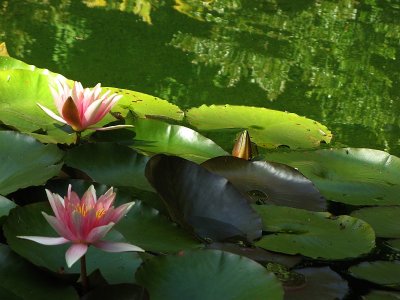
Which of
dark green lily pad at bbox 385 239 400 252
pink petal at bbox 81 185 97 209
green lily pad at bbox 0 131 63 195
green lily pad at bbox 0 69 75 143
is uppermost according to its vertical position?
pink petal at bbox 81 185 97 209

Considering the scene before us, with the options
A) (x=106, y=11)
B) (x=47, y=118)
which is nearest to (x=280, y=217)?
(x=47, y=118)

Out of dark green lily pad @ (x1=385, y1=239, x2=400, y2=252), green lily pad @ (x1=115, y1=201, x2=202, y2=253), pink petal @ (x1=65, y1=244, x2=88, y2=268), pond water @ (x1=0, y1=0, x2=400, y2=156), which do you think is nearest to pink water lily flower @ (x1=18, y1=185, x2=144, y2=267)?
pink petal @ (x1=65, y1=244, x2=88, y2=268)

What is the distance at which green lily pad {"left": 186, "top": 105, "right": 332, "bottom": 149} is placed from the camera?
1689mm

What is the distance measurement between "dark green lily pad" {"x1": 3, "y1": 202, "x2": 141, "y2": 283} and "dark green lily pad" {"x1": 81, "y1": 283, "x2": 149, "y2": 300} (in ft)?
0.30

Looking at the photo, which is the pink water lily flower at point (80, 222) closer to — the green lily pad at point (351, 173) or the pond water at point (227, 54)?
the green lily pad at point (351, 173)

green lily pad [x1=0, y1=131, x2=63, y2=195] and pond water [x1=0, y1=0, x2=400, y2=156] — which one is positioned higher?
green lily pad [x1=0, y1=131, x2=63, y2=195]

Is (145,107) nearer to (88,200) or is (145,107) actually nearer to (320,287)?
(320,287)

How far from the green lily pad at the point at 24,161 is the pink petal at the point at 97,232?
0.31m

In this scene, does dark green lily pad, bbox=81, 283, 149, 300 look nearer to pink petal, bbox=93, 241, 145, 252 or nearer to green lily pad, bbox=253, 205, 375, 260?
pink petal, bbox=93, 241, 145, 252

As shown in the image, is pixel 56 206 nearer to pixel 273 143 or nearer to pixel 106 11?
pixel 273 143

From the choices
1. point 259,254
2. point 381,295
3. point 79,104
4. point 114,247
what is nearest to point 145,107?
point 79,104

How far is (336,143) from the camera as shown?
180 centimetres

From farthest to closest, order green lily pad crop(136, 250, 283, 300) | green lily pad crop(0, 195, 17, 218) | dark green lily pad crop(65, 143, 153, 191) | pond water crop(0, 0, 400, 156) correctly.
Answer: pond water crop(0, 0, 400, 156)
dark green lily pad crop(65, 143, 153, 191)
green lily pad crop(0, 195, 17, 218)
green lily pad crop(136, 250, 283, 300)

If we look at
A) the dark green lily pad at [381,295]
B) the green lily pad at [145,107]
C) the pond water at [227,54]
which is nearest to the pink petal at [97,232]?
the dark green lily pad at [381,295]
